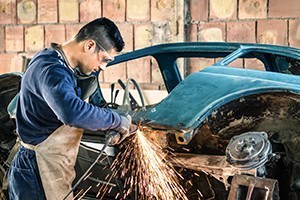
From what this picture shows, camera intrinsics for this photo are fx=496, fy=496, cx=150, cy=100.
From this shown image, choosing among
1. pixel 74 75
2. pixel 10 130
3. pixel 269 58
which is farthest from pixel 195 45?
pixel 10 130

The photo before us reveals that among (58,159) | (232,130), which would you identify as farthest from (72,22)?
(232,130)

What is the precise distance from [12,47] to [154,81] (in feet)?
7.38

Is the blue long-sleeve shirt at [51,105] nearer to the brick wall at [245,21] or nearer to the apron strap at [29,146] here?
the apron strap at [29,146]

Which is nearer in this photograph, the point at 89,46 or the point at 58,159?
the point at 89,46

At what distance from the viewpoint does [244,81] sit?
2443 millimetres

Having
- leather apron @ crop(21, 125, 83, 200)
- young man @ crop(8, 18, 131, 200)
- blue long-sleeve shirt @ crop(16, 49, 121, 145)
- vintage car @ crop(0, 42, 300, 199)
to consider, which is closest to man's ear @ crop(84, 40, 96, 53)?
young man @ crop(8, 18, 131, 200)

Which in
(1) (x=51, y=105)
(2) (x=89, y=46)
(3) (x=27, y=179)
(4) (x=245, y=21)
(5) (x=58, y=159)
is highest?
(4) (x=245, y=21)

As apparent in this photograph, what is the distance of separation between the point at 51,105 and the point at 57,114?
0.18 feet

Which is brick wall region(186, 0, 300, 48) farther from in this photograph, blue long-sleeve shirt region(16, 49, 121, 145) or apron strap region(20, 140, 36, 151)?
apron strap region(20, 140, 36, 151)

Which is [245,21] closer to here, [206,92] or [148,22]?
[148,22]

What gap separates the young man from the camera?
2.49 m

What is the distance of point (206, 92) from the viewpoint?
7.96 feet

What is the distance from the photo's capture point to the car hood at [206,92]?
7.56ft

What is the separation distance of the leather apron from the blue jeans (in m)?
0.04
